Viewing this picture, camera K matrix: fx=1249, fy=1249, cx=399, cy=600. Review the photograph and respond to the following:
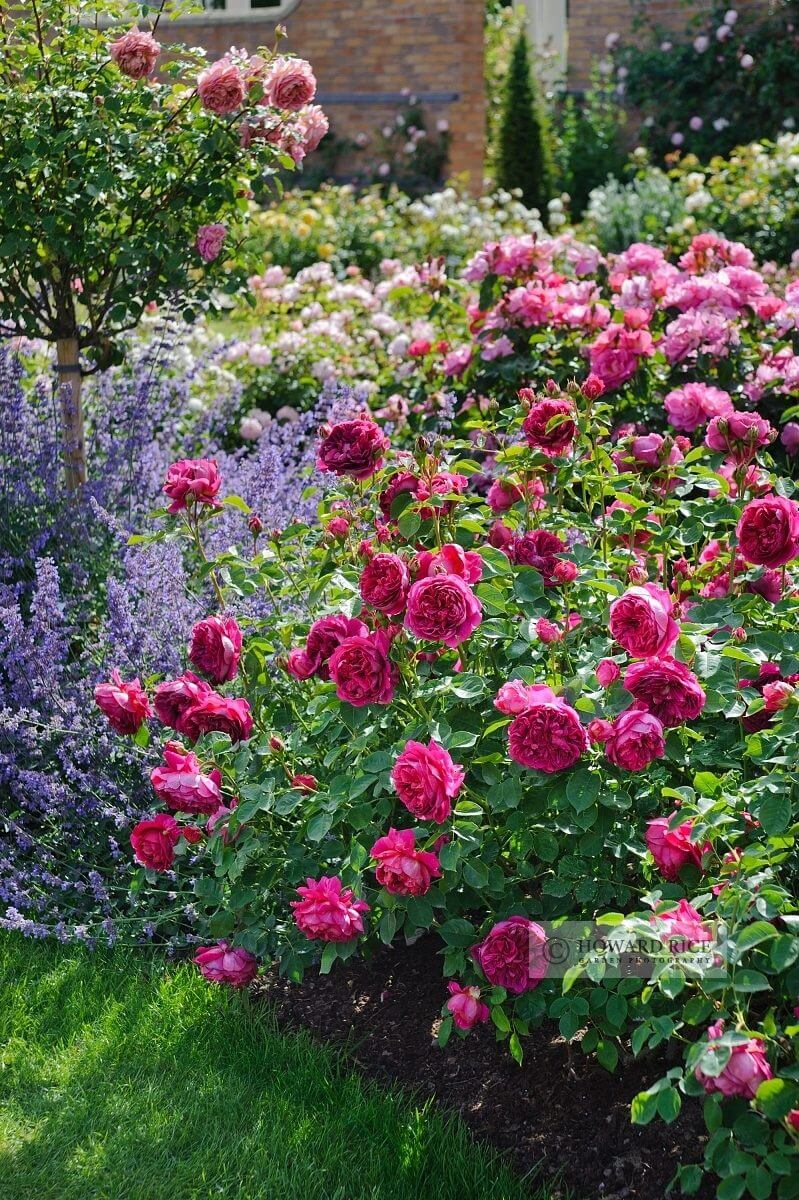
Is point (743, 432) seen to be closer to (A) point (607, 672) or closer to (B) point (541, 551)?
(B) point (541, 551)

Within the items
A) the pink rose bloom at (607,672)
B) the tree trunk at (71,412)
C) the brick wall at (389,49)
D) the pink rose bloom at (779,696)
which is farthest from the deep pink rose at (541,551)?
the brick wall at (389,49)

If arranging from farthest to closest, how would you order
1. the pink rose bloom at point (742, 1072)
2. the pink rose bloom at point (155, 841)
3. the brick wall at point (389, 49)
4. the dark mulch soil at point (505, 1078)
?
the brick wall at point (389, 49)
the pink rose bloom at point (155, 841)
the dark mulch soil at point (505, 1078)
the pink rose bloom at point (742, 1072)

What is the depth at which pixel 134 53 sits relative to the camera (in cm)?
304

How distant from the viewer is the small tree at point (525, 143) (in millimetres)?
10836

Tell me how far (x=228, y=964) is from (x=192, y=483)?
0.82 metres

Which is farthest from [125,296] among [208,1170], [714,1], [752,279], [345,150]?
[714,1]

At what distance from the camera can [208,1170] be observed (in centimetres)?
192

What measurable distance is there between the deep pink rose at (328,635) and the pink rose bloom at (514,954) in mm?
469

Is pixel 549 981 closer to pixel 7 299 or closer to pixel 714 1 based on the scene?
pixel 7 299

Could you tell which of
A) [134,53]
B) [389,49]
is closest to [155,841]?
[134,53]

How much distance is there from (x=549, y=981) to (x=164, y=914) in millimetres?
898

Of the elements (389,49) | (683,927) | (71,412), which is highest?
(683,927)

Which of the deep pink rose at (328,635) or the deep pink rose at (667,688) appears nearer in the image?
the deep pink rose at (667,688)

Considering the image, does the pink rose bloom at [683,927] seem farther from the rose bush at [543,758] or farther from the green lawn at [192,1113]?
the green lawn at [192,1113]
